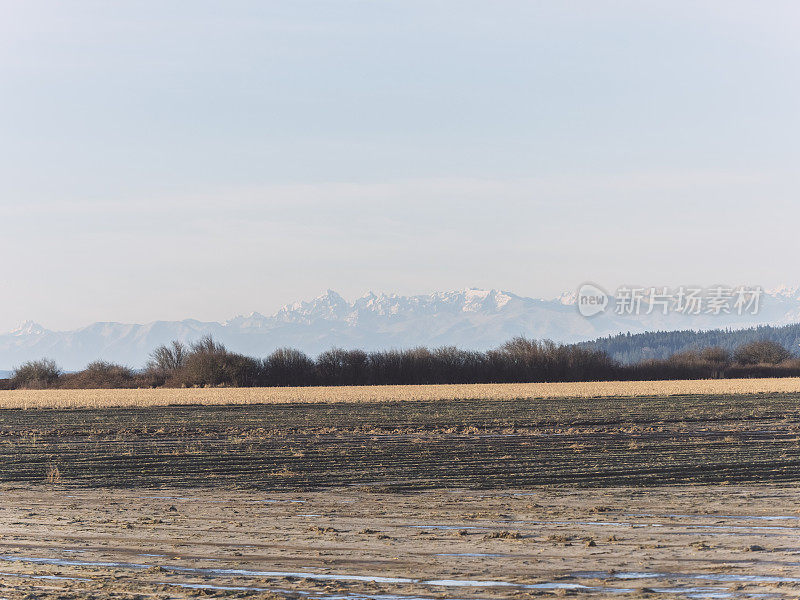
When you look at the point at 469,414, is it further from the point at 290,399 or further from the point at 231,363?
the point at 231,363

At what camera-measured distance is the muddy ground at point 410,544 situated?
31.9 ft

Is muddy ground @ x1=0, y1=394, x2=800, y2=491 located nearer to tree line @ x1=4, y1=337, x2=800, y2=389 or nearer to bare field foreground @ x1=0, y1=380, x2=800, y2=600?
bare field foreground @ x1=0, y1=380, x2=800, y2=600

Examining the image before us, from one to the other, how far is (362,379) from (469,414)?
6229 centimetres

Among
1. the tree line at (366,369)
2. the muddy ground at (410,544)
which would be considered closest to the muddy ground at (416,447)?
the muddy ground at (410,544)

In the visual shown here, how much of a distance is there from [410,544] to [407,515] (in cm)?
237

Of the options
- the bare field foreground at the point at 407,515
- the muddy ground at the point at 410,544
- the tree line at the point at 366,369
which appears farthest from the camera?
the tree line at the point at 366,369

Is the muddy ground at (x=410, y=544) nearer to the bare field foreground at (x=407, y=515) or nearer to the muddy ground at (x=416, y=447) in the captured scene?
the bare field foreground at (x=407, y=515)

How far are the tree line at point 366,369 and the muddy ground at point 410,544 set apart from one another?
8433 cm

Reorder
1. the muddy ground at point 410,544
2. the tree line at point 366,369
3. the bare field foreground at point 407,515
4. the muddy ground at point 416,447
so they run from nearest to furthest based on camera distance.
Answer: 1. the muddy ground at point 410,544
2. the bare field foreground at point 407,515
3. the muddy ground at point 416,447
4. the tree line at point 366,369

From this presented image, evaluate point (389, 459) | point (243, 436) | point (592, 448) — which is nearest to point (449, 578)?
point (389, 459)

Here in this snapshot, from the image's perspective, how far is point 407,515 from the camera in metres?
14.4

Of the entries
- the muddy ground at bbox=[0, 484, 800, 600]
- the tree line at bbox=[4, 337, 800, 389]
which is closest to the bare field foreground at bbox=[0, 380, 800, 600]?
the muddy ground at bbox=[0, 484, 800, 600]

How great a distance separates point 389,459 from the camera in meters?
23.3

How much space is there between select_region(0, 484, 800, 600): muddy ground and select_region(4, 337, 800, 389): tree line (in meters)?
84.3
